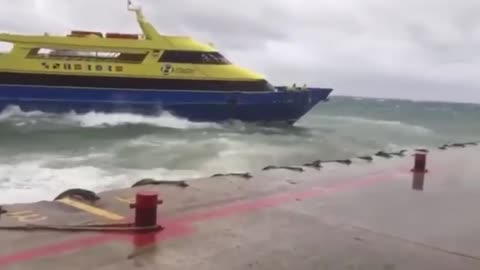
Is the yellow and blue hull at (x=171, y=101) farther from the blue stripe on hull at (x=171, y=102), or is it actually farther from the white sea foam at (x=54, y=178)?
the white sea foam at (x=54, y=178)

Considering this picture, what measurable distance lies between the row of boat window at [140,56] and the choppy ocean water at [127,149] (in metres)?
2.51

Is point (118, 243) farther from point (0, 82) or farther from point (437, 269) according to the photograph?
point (0, 82)

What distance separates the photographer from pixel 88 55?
894 inches

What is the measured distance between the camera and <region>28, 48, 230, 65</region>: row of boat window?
22.5m

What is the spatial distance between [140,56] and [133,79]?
3.78ft

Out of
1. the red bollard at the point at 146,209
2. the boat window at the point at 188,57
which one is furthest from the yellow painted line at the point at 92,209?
the boat window at the point at 188,57

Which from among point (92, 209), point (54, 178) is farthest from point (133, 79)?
point (92, 209)

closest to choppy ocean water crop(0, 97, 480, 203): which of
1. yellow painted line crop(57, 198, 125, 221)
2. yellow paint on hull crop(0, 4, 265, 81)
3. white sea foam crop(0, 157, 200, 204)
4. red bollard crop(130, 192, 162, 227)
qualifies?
white sea foam crop(0, 157, 200, 204)

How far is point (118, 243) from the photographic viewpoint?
4.00m

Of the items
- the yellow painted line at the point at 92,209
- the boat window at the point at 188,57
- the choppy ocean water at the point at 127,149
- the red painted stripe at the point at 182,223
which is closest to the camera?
the red painted stripe at the point at 182,223

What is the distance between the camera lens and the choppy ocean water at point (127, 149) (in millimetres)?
10383

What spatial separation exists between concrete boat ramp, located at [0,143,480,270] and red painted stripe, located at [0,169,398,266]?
0.03 feet

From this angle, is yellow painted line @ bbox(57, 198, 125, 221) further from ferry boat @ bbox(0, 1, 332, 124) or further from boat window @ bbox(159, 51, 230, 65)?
boat window @ bbox(159, 51, 230, 65)

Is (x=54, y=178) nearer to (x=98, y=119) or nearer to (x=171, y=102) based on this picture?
(x=98, y=119)
